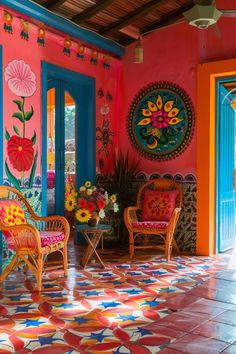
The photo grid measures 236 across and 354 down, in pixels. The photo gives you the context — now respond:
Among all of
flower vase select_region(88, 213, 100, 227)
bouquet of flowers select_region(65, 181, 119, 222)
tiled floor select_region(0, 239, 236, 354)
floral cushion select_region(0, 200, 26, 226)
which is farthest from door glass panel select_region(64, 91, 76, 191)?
floral cushion select_region(0, 200, 26, 226)

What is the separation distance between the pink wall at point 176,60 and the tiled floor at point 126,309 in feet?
4.92

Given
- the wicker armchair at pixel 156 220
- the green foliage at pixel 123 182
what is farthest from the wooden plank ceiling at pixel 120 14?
the wicker armchair at pixel 156 220

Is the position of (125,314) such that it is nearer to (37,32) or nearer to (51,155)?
(37,32)

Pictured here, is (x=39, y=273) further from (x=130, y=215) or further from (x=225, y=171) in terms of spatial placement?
(x=225, y=171)

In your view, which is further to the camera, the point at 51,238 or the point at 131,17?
the point at 131,17

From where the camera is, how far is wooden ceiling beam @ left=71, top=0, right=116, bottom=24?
557 cm

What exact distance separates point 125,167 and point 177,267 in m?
2.03

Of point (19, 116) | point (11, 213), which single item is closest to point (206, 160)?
point (19, 116)

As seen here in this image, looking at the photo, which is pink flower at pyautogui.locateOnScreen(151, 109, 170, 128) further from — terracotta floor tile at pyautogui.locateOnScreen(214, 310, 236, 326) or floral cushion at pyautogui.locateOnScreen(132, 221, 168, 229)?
terracotta floor tile at pyautogui.locateOnScreen(214, 310, 236, 326)

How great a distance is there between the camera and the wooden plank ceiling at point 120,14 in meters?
5.59

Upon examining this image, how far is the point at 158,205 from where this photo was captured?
610cm

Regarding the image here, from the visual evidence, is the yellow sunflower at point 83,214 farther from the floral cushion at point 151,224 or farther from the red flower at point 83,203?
the floral cushion at point 151,224

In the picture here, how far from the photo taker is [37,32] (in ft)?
17.9

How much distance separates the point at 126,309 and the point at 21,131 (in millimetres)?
2638
